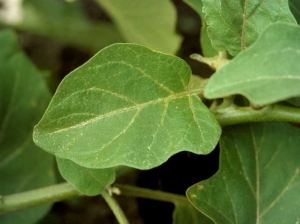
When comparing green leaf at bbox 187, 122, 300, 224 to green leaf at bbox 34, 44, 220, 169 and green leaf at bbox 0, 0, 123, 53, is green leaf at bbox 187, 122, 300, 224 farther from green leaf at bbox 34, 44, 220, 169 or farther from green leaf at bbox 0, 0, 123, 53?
green leaf at bbox 0, 0, 123, 53

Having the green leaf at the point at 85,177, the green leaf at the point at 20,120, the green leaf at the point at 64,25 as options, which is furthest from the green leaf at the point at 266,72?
the green leaf at the point at 64,25

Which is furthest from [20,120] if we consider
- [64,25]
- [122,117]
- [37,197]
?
[64,25]

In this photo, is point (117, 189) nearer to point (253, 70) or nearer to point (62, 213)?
point (253, 70)

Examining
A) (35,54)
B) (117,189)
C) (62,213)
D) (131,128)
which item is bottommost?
(62,213)

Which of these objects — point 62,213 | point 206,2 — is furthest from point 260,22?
point 62,213

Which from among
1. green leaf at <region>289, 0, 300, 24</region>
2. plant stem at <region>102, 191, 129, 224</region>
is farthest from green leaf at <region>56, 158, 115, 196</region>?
green leaf at <region>289, 0, 300, 24</region>
